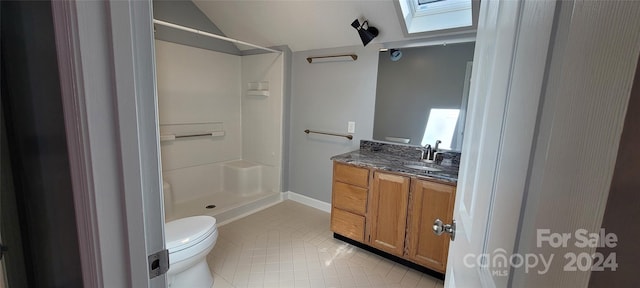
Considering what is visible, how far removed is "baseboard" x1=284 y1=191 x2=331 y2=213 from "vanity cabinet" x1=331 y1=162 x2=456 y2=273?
28.4 inches

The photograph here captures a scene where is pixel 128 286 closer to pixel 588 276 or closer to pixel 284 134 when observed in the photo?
pixel 588 276

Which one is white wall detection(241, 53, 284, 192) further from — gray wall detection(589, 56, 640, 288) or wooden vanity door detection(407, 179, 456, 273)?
gray wall detection(589, 56, 640, 288)

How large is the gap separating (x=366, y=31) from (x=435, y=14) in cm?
57

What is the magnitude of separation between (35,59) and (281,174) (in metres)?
2.82

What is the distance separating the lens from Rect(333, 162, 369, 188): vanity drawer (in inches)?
85.5

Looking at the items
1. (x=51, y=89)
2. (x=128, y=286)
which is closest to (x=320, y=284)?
(x=128, y=286)

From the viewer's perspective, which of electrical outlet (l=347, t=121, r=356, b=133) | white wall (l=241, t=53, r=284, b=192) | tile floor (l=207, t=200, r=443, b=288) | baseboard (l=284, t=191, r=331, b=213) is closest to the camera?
tile floor (l=207, t=200, r=443, b=288)

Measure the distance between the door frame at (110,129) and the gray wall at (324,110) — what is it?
2.30 m

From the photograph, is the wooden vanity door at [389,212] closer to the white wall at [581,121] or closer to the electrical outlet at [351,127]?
the electrical outlet at [351,127]

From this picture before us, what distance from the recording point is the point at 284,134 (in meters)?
3.32

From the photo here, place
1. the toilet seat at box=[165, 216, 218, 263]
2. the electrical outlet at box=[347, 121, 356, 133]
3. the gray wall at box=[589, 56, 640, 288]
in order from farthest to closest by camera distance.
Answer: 1. the electrical outlet at box=[347, 121, 356, 133]
2. the toilet seat at box=[165, 216, 218, 263]
3. the gray wall at box=[589, 56, 640, 288]

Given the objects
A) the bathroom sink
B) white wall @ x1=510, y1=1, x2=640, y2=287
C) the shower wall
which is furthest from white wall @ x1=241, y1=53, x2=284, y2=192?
white wall @ x1=510, y1=1, x2=640, y2=287

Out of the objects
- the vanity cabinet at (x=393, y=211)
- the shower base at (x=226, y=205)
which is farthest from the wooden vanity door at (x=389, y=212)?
the shower base at (x=226, y=205)

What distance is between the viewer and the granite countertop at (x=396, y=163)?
6.07ft
